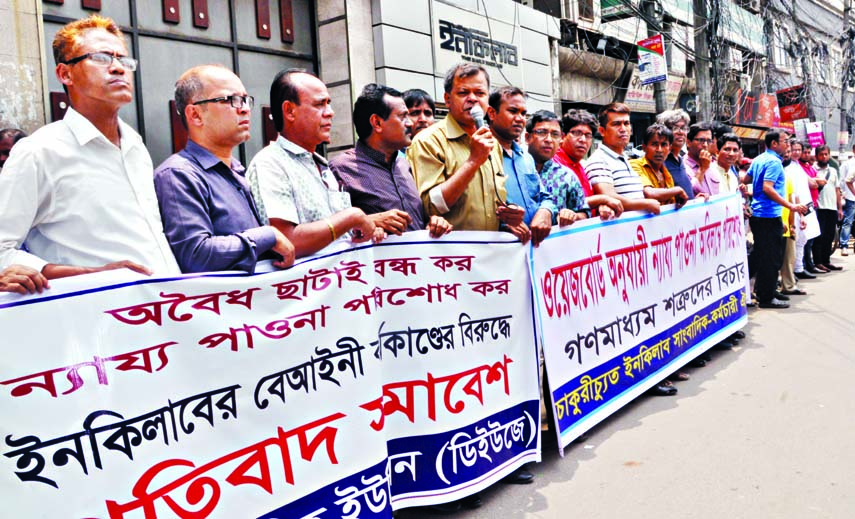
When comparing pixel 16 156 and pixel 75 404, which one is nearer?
pixel 75 404

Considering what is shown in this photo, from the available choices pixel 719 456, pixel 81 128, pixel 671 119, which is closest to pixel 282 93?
pixel 81 128

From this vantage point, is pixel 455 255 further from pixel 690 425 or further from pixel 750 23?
pixel 750 23

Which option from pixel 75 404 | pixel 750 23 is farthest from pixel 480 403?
pixel 750 23

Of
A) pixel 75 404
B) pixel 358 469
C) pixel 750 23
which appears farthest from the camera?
pixel 750 23

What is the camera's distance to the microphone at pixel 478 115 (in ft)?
11.4

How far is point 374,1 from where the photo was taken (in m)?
8.52

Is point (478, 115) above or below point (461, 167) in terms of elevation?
above

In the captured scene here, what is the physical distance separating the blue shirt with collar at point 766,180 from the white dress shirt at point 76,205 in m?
6.89

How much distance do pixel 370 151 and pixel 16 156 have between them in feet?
4.84

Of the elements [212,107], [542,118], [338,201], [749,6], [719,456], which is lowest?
[719,456]

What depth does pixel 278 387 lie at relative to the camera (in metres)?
2.42

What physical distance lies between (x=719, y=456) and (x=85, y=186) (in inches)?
120

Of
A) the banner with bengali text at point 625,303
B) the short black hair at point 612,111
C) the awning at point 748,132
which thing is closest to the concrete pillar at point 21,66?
the banner with bengali text at point 625,303

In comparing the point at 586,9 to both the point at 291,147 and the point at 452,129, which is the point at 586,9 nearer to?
the point at 452,129
